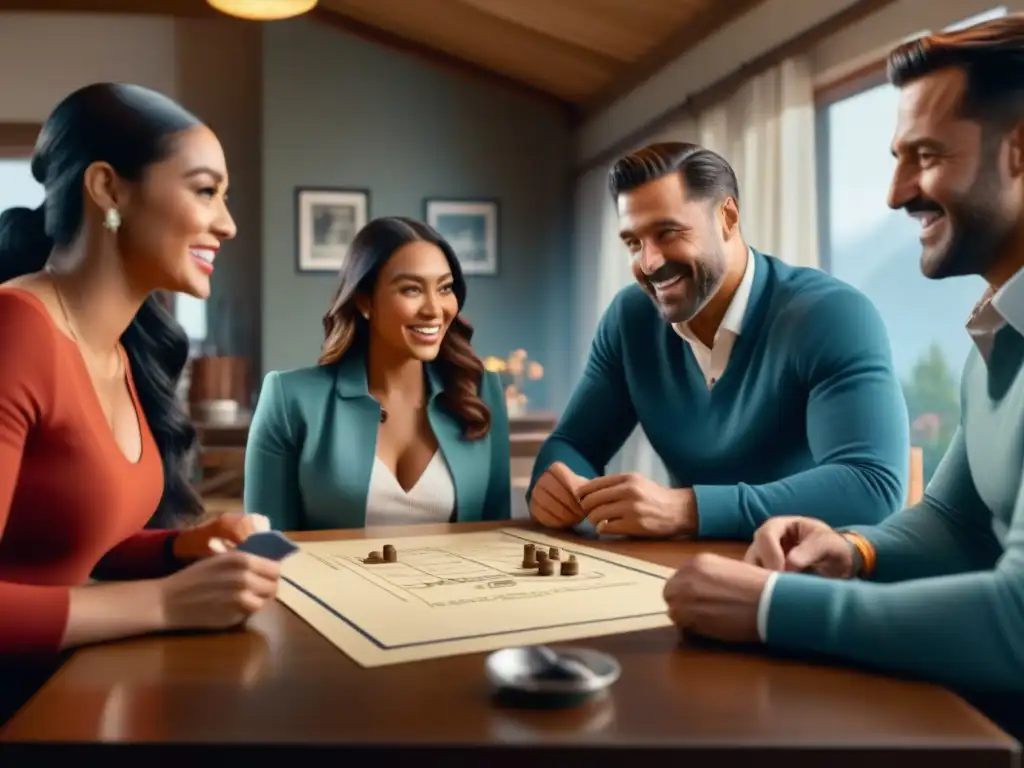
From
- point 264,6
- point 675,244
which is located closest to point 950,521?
point 675,244

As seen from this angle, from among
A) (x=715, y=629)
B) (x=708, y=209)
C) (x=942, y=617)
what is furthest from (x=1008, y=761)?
(x=708, y=209)

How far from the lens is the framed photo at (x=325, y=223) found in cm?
543

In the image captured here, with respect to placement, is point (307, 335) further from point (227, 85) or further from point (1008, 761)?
point (1008, 761)

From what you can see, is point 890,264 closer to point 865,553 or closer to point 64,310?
point 865,553

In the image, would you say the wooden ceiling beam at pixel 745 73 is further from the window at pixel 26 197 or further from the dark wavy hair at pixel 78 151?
the window at pixel 26 197

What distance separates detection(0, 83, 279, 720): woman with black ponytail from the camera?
0.94 metres

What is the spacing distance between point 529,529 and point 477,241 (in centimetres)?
419

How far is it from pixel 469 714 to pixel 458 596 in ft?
1.18

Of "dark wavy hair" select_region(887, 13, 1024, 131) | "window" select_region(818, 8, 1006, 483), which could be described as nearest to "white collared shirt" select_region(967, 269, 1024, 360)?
"dark wavy hair" select_region(887, 13, 1024, 131)

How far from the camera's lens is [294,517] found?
75.8 inches

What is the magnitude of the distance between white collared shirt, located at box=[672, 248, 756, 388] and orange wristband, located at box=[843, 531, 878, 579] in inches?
26.0

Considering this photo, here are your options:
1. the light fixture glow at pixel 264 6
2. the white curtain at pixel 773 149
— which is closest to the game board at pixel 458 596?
the white curtain at pixel 773 149

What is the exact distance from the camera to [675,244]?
→ 177cm

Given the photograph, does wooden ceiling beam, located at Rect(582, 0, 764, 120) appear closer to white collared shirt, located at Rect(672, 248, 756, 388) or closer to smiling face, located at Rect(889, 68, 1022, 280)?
white collared shirt, located at Rect(672, 248, 756, 388)
